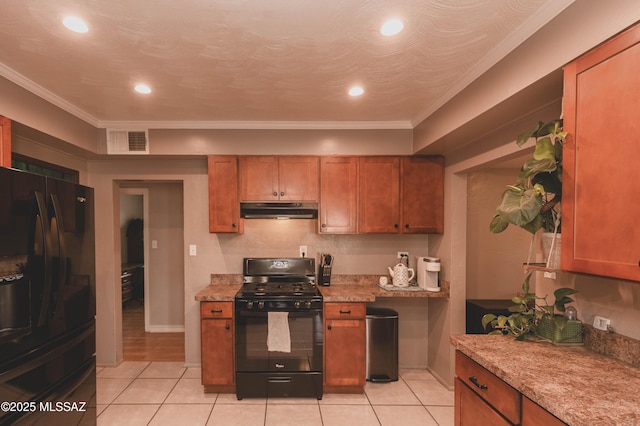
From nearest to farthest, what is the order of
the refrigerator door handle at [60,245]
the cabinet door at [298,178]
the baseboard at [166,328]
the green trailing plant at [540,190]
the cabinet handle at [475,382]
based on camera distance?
the green trailing plant at [540,190]
the cabinet handle at [475,382]
the refrigerator door handle at [60,245]
the cabinet door at [298,178]
the baseboard at [166,328]

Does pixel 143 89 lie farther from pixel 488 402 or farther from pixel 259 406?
pixel 488 402

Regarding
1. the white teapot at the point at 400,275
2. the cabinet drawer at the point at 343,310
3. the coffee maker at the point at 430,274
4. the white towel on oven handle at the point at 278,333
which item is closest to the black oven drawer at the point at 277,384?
the white towel on oven handle at the point at 278,333

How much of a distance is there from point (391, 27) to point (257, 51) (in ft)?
2.60

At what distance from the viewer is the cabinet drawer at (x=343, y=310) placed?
3021 millimetres

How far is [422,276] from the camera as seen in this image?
11.0 feet

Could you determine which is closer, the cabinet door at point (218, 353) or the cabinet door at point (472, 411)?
the cabinet door at point (472, 411)

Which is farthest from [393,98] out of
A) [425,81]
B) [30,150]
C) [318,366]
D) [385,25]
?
[30,150]

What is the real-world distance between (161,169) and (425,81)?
292 cm

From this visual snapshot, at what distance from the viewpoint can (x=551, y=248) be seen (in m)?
1.54

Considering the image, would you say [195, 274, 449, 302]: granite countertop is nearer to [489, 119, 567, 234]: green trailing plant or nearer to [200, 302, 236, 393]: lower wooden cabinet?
[200, 302, 236, 393]: lower wooden cabinet

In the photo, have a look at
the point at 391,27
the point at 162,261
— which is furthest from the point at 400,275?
the point at 162,261

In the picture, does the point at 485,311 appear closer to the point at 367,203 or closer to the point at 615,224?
the point at 367,203

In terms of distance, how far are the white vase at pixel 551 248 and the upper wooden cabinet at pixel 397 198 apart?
1.77 metres

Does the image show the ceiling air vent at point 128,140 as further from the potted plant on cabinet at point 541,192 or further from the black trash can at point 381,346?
the potted plant on cabinet at point 541,192
